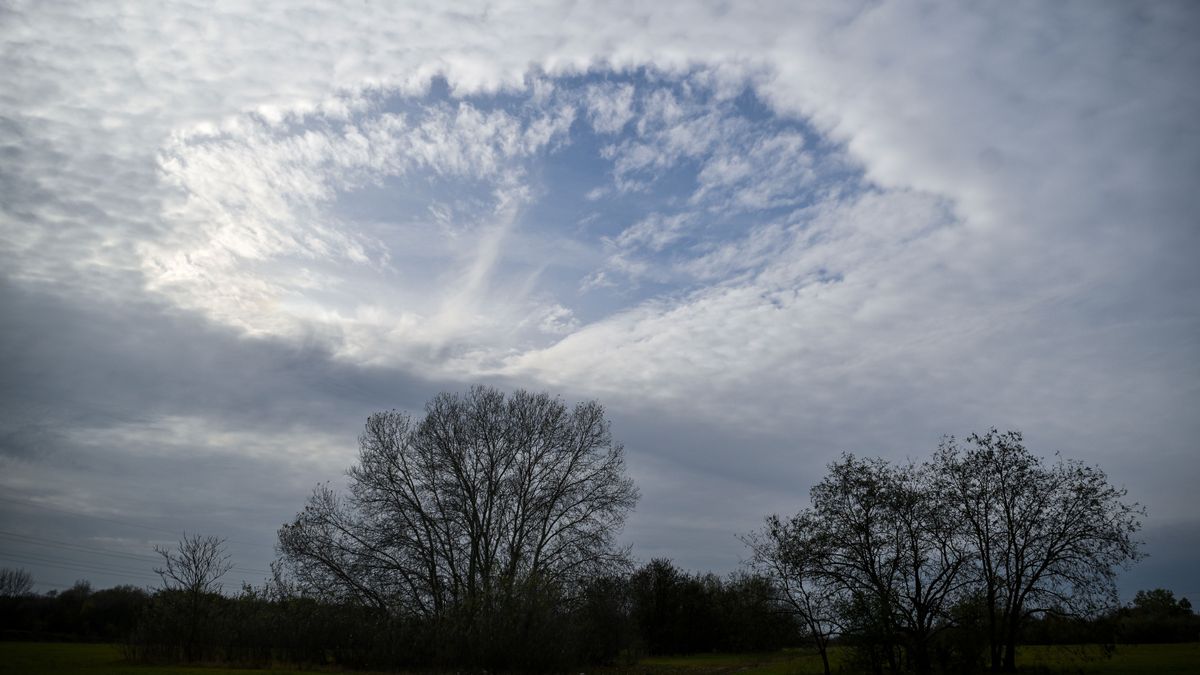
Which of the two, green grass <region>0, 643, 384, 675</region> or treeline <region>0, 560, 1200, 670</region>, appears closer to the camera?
green grass <region>0, 643, 384, 675</region>

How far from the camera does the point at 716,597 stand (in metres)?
72.8

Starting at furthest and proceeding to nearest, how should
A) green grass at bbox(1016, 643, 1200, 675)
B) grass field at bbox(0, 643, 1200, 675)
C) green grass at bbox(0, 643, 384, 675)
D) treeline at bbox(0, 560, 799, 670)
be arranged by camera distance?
treeline at bbox(0, 560, 799, 670), green grass at bbox(1016, 643, 1200, 675), grass field at bbox(0, 643, 1200, 675), green grass at bbox(0, 643, 384, 675)

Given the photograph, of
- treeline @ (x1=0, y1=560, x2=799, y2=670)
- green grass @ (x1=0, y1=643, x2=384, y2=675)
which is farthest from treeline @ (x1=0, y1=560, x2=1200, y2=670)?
green grass @ (x1=0, y1=643, x2=384, y2=675)

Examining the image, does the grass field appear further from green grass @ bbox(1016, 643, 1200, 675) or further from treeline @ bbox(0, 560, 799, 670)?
treeline @ bbox(0, 560, 799, 670)

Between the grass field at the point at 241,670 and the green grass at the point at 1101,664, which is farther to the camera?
the green grass at the point at 1101,664

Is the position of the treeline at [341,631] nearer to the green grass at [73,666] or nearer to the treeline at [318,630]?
the treeline at [318,630]

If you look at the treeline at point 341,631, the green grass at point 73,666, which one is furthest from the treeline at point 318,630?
the green grass at point 73,666

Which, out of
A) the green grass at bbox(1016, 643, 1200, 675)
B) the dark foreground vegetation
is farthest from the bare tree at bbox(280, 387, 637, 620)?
the green grass at bbox(1016, 643, 1200, 675)

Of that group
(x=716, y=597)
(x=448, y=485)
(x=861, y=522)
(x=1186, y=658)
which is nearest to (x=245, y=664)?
(x=448, y=485)

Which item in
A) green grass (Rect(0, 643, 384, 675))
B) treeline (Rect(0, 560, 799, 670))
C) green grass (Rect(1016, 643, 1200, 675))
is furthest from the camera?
treeline (Rect(0, 560, 799, 670))

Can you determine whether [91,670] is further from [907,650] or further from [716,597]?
[716,597]

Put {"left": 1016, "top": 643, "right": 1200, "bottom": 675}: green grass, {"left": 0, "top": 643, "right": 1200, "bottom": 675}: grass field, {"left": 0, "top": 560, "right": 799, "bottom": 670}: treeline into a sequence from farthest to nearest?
{"left": 0, "top": 560, "right": 799, "bottom": 670}: treeline → {"left": 1016, "top": 643, "right": 1200, "bottom": 675}: green grass → {"left": 0, "top": 643, "right": 1200, "bottom": 675}: grass field

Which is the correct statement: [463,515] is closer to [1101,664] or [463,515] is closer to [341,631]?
[341,631]

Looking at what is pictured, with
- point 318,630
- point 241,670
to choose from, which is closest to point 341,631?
point 318,630
